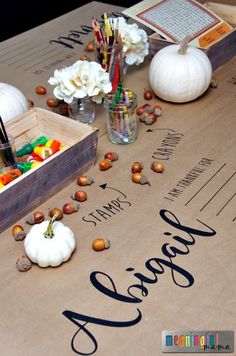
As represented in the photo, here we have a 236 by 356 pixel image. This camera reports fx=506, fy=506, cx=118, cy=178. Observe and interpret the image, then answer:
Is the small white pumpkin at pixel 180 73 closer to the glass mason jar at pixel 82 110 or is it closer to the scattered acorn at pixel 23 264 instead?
the glass mason jar at pixel 82 110

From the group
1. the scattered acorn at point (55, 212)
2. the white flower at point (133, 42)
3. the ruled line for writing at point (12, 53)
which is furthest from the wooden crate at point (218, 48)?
the scattered acorn at point (55, 212)

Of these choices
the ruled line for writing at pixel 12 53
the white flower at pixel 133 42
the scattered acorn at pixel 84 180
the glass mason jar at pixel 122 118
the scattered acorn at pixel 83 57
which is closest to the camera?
the scattered acorn at pixel 84 180

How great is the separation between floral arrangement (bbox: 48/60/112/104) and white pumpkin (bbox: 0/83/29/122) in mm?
91

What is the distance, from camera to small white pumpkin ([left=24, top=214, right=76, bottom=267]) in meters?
0.88

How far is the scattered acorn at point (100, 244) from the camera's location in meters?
0.92

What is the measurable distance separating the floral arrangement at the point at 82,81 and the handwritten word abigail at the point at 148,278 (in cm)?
39

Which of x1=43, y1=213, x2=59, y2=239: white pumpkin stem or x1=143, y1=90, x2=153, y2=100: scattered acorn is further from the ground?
x1=43, y1=213, x2=59, y2=239: white pumpkin stem

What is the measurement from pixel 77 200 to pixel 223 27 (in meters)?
0.86

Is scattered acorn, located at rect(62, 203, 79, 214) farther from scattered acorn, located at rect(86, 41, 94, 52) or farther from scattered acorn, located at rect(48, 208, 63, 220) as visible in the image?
scattered acorn, located at rect(86, 41, 94, 52)

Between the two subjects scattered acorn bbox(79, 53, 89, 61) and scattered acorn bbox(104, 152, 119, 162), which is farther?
scattered acorn bbox(79, 53, 89, 61)

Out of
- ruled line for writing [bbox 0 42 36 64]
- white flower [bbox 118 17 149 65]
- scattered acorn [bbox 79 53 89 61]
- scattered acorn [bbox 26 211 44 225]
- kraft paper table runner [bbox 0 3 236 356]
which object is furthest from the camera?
ruled line for writing [bbox 0 42 36 64]

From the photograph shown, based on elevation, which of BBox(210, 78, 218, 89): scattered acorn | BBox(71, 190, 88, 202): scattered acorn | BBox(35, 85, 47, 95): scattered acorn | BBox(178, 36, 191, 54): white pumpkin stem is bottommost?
BBox(210, 78, 218, 89): scattered acorn

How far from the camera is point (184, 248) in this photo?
921 mm

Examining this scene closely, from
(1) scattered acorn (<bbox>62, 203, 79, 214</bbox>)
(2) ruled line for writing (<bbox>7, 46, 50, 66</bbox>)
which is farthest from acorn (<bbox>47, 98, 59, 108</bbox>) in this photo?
(1) scattered acorn (<bbox>62, 203, 79, 214</bbox>)
